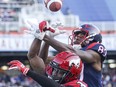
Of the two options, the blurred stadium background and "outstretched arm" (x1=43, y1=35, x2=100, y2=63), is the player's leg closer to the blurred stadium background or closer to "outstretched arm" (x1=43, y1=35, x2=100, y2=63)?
"outstretched arm" (x1=43, y1=35, x2=100, y2=63)

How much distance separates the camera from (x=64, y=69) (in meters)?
4.09

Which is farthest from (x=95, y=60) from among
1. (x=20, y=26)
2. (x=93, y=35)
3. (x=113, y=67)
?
(x=113, y=67)

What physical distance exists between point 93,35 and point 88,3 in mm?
20870

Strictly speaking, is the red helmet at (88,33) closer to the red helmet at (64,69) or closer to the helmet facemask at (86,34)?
the helmet facemask at (86,34)

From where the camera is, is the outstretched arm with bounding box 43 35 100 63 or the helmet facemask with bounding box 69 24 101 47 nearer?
the outstretched arm with bounding box 43 35 100 63

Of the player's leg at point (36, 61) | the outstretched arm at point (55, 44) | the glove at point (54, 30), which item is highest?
the glove at point (54, 30)

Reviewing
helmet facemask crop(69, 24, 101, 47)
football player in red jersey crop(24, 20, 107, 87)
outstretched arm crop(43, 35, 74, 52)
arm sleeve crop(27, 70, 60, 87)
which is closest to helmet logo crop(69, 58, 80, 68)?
arm sleeve crop(27, 70, 60, 87)

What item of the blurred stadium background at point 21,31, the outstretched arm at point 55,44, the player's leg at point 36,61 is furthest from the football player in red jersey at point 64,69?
the blurred stadium background at point 21,31

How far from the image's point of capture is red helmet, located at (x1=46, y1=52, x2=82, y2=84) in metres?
4.10

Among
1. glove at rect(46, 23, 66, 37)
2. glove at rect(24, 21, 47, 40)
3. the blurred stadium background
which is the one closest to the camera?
glove at rect(24, 21, 47, 40)

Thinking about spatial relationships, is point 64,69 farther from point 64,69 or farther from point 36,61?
point 36,61

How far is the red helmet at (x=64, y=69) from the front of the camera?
4098 mm

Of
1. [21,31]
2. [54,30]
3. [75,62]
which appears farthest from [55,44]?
[21,31]

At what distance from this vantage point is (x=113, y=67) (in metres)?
24.4
